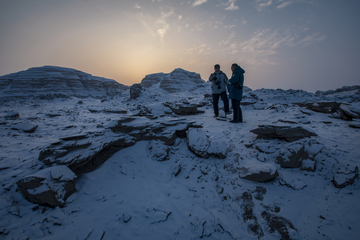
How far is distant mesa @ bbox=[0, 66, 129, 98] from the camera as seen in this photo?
26562 mm

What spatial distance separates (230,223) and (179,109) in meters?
6.05

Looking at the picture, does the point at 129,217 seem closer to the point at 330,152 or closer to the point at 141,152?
the point at 141,152

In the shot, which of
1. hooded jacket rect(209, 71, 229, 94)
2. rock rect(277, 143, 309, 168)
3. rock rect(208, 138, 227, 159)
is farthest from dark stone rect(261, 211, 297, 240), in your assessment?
hooded jacket rect(209, 71, 229, 94)

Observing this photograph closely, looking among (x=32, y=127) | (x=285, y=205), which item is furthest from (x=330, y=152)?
(x=32, y=127)

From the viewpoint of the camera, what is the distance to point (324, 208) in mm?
2201

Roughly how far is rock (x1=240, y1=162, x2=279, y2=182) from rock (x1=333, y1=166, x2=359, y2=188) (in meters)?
0.92

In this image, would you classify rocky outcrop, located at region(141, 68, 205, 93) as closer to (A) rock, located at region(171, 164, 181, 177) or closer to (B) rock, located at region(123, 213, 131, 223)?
(A) rock, located at region(171, 164, 181, 177)

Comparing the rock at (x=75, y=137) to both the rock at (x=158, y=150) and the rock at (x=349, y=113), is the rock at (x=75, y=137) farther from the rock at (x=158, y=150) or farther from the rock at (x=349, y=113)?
the rock at (x=349, y=113)

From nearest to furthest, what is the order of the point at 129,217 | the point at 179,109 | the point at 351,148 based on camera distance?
1. the point at 129,217
2. the point at 351,148
3. the point at 179,109

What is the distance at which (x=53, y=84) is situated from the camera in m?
29.1

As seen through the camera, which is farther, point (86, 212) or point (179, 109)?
point (179, 109)

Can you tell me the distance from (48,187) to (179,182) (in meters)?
2.33

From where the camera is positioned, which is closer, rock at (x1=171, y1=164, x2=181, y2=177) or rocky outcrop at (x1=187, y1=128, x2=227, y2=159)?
rock at (x1=171, y1=164, x2=181, y2=177)

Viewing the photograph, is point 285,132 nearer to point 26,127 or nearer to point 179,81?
point 26,127
